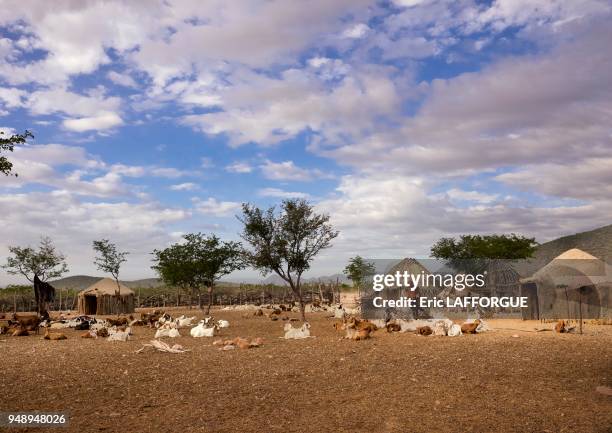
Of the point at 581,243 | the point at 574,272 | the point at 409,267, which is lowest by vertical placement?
the point at 574,272

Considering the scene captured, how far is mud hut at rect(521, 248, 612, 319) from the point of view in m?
28.8

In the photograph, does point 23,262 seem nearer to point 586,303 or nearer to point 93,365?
point 93,365

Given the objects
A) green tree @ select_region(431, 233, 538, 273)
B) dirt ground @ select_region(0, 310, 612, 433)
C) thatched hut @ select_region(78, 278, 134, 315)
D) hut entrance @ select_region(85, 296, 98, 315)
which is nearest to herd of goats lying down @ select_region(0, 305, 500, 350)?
dirt ground @ select_region(0, 310, 612, 433)

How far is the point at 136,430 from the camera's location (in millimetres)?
7875

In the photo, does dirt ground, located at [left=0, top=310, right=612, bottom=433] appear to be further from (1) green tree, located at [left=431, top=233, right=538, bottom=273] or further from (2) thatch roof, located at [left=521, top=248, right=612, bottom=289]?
(1) green tree, located at [left=431, top=233, right=538, bottom=273]

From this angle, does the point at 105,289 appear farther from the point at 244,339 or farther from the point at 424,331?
the point at 424,331

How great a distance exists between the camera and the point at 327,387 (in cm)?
1039

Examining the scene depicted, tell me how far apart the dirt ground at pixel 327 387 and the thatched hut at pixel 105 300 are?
26396 mm

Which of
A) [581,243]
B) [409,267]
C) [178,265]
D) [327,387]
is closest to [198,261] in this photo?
[178,265]

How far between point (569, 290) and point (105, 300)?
107 ft

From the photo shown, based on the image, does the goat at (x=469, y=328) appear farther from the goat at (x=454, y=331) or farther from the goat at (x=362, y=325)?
the goat at (x=362, y=325)

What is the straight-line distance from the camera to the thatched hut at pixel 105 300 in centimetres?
4209

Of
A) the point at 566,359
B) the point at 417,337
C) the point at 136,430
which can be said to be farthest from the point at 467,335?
the point at 136,430

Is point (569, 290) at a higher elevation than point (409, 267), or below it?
below
